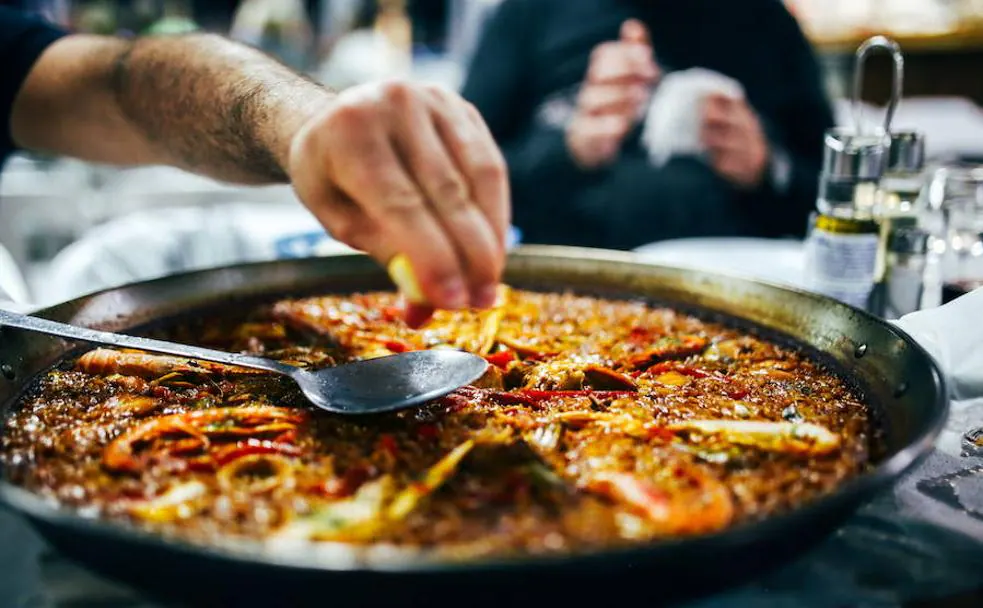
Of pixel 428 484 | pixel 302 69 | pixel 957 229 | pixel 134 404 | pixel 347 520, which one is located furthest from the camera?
pixel 302 69

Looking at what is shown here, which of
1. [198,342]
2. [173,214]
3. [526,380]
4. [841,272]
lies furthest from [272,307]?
[173,214]

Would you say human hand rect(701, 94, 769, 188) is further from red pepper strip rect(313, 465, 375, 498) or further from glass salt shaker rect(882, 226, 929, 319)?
red pepper strip rect(313, 465, 375, 498)

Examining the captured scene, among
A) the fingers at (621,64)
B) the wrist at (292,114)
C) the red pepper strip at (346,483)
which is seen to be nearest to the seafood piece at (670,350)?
the red pepper strip at (346,483)

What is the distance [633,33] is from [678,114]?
568mm

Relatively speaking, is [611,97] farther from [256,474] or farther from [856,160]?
[256,474]

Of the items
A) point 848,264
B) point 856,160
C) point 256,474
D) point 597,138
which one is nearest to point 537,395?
point 256,474

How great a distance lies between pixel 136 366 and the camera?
1.64 m

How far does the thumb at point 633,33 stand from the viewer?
443 cm

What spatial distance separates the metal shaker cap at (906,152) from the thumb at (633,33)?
2.47 metres

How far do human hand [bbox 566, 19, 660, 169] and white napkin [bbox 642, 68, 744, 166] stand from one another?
0.37 feet

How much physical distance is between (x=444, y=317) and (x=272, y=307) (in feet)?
1.48

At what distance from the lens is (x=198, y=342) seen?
187 cm

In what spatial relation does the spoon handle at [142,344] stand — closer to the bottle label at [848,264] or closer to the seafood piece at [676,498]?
the seafood piece at [676,498]

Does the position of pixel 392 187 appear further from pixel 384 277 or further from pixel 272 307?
pixel 384 277
